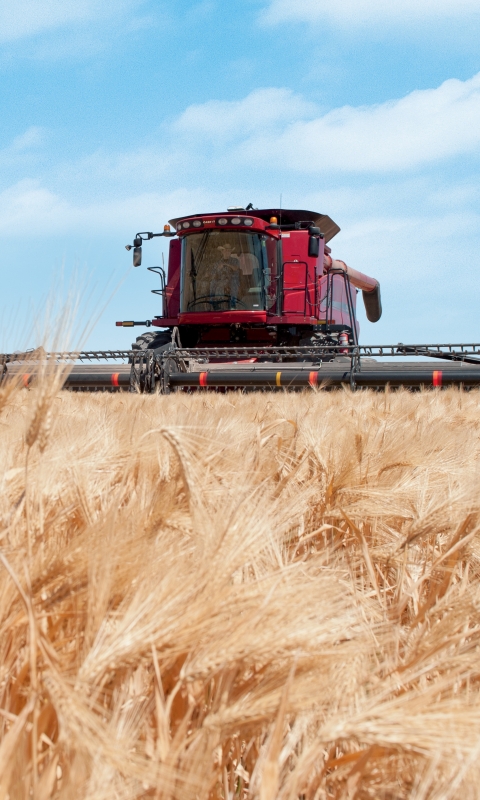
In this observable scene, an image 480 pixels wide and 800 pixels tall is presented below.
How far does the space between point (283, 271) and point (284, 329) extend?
0.84 meters

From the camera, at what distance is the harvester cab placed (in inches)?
355

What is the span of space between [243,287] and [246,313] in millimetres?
364

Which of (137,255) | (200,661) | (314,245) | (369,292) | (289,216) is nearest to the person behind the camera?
(200,661)

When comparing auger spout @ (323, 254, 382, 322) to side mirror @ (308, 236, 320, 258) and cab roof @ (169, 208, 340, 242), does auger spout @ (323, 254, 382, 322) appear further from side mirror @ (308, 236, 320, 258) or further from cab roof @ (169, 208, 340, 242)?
side mirror @ (308, 236, 320, 258)

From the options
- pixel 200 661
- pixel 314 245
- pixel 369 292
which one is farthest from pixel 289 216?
pixel 200 661

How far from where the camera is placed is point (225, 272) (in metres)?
9.14

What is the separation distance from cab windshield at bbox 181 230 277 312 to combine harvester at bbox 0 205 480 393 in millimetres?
12

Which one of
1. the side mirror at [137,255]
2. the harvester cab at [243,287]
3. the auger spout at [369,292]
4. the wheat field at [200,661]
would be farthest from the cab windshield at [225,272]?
the wheat field at [200,661]

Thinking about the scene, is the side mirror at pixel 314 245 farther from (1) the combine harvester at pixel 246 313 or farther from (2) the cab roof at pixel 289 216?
(2) the cab roof at pixel 289 216

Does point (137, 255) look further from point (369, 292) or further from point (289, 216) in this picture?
point (369, 292)

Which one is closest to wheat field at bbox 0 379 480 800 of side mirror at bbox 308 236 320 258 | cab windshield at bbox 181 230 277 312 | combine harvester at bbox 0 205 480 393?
combine harvester at bbox 0 205 480 393

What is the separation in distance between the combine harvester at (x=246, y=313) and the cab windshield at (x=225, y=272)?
12mm

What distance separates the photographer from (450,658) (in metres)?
0.60

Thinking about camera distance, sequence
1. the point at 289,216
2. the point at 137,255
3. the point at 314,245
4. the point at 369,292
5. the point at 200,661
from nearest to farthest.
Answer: the point at 200,661
the point at 314,245
the point at 137,255
the point at 289,216
the point at 369,292
